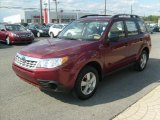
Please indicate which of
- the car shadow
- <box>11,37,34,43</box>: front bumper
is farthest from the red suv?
<box>11,37,34,43</box>: front bumper

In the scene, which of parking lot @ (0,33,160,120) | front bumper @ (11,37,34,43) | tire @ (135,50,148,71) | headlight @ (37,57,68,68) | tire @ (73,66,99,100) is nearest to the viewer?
parking lot @ (0,33,160,120)

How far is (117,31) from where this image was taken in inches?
252

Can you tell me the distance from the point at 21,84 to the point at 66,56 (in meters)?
2.09

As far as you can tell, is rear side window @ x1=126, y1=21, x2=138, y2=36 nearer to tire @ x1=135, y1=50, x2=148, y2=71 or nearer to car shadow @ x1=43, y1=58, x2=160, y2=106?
tire @ x1=135, y1=50, x2=148, y2=71

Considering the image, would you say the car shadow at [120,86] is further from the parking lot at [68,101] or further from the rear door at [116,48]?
the rear door at [116,48]

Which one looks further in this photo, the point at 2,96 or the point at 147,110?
the point at 2,96

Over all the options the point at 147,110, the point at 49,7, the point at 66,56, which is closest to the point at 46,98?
the point at 66,56

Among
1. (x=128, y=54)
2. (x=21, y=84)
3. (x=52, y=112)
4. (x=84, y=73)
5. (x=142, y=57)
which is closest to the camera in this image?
(x=52, y=112)

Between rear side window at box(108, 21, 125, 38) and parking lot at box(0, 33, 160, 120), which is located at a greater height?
rear side window at box(108, 21, 125, 38)

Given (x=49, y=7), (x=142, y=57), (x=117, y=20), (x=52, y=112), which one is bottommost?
(x=52, y=112)

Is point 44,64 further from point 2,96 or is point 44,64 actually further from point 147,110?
point 147,110

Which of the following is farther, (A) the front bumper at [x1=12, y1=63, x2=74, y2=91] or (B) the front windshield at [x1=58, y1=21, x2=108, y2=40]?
(B) the front windshield at [x1=58, y1=21, x2=108, y2=40]

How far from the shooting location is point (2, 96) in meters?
5.48

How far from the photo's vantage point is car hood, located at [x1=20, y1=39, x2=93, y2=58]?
4852 mm
